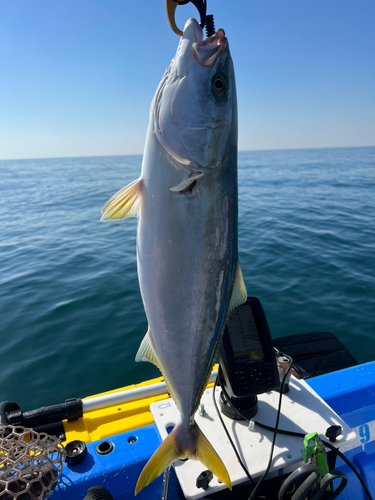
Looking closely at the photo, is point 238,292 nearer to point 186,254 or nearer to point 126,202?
point 186,254

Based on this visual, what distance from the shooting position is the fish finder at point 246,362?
2.06 metres

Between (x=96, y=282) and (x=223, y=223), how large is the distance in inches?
258

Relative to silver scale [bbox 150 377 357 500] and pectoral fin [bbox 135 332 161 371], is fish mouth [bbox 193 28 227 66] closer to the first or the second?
pectoral fin [bbox 135 332 161 371]

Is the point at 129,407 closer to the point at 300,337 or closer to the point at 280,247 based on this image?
the point at 300,337

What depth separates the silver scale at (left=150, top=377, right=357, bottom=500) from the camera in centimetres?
180

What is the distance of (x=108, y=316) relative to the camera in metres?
6.03

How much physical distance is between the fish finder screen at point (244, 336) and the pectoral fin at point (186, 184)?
3.84 ft

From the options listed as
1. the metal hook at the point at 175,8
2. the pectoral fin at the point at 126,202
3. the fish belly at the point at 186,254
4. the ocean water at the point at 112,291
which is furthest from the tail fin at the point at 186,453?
the ocean water at the point at 112,291

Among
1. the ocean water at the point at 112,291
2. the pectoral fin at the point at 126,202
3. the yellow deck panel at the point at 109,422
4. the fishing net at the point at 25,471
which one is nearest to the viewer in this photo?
the pectoral fin at the point at 126,202

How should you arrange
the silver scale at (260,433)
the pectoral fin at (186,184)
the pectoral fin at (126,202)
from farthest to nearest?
the silver scale at (260,433), the pectoral fin at (126,202), the pectoral fin at (186,184)

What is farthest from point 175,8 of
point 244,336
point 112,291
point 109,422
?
point 112,291

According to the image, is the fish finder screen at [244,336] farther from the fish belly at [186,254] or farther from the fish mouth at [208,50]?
the fish mouth at [208,50]

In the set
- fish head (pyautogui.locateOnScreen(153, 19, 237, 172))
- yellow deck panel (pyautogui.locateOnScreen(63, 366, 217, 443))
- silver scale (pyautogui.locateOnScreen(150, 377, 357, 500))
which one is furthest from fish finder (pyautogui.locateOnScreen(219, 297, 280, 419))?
fish head (pyautogui.locateOnScreen(153, 19, 237, 172))

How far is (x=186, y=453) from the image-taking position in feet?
5.34
